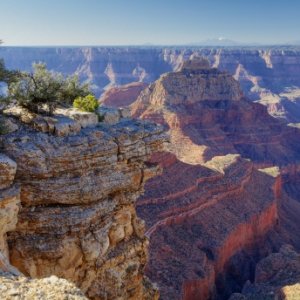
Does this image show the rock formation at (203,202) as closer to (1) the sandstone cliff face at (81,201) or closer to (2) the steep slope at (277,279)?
(2) the steep slope at (277,279)

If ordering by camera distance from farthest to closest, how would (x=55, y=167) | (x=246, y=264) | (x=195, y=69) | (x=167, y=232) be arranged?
(x=195, y=69)
(x=246, y=264)
(x=167, y=232)
(x=55, y=167)

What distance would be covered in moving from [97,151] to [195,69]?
73353 mm

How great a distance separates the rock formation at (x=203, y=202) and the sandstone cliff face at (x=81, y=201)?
15810mm

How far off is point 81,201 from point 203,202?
31241mm

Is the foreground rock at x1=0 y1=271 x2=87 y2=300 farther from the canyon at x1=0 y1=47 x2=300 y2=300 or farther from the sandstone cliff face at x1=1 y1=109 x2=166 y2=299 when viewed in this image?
the sandstone cliff face at x1=1 y1=109 x2=166 y2=299

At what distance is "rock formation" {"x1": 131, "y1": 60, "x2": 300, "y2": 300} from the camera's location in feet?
133

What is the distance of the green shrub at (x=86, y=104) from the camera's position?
70.8 ft

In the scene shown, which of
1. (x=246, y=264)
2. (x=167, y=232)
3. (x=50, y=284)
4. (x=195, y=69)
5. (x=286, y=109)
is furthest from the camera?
(x=286, y=109)

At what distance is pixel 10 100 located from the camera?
2059 centimetres

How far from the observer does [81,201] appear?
1900cm

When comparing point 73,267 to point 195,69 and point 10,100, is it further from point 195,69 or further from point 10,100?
point 195,69

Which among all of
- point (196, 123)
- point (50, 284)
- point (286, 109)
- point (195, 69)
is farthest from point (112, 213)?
point (286, 109)

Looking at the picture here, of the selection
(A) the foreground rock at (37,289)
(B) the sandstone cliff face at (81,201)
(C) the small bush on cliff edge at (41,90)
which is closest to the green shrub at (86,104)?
(C) the small bush on cliff edge at (41,90)

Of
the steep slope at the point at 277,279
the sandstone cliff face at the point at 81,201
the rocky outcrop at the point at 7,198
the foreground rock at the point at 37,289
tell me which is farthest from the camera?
the steep slope at the point at 277,279
